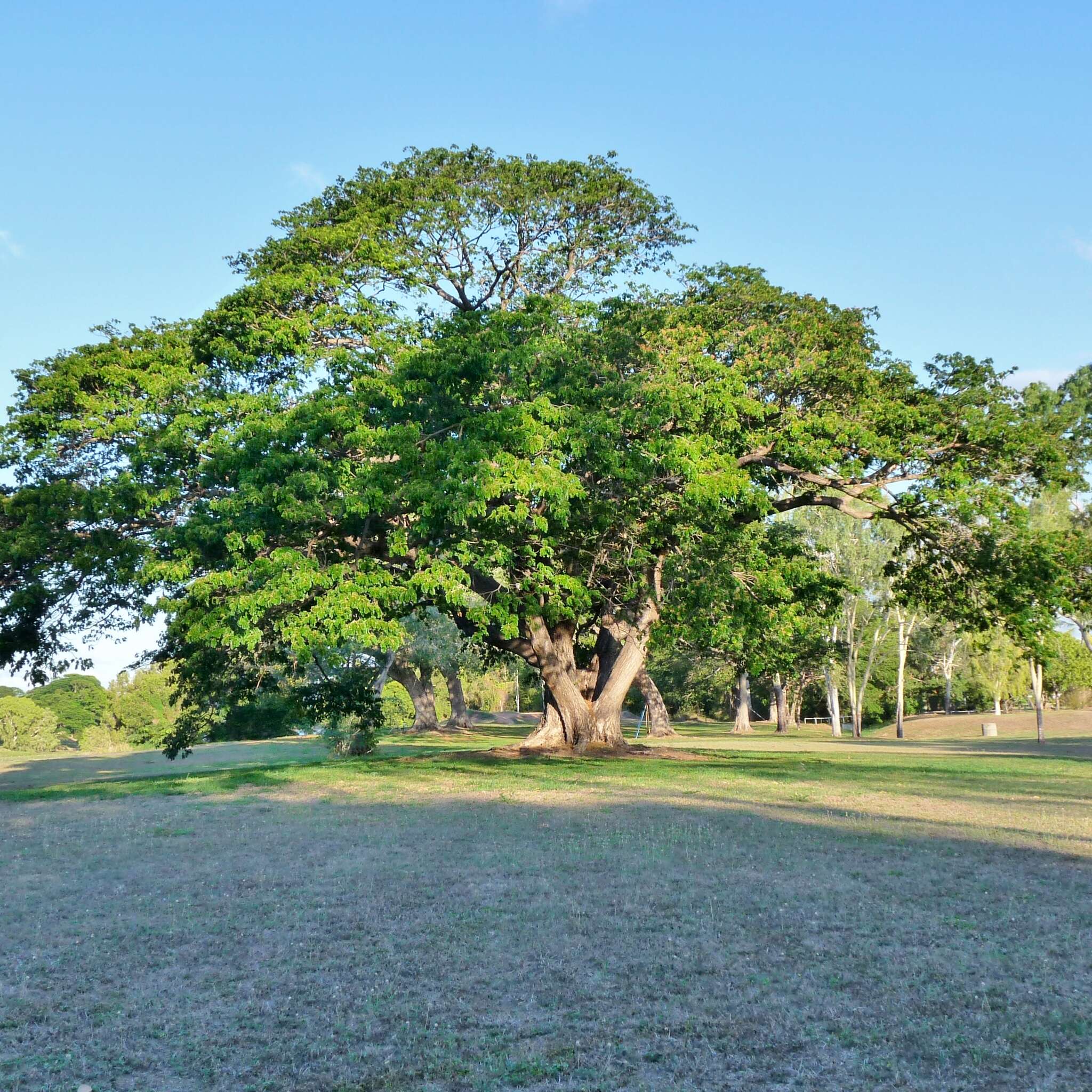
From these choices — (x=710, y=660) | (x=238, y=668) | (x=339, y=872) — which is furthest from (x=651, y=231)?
(x=710, y=660)

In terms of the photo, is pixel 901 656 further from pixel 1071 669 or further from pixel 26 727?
pixel 26 727

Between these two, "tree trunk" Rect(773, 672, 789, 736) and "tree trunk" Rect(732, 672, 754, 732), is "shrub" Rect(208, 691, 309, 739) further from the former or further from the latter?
"tree trunk" Rect(773, 672, 789, 736)

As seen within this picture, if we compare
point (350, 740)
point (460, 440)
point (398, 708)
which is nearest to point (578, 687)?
point (350, 740)

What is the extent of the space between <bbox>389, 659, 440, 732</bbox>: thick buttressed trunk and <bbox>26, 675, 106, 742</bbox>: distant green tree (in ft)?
174

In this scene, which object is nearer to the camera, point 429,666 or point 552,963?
point 552,963

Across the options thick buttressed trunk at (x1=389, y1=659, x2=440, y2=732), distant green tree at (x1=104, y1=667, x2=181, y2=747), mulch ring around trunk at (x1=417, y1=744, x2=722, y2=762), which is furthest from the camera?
distant green tree at (x1=104, y1=667, x2=181, y2=747)

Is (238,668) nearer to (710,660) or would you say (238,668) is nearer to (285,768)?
(285,768)

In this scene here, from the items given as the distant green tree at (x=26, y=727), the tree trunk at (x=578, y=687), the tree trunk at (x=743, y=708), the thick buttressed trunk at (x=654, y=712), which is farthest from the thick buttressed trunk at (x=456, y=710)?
the distant green tree at (x=26, y=727)

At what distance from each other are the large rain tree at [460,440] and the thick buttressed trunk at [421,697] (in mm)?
25769

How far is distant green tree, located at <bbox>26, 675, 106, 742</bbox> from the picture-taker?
91500 mm

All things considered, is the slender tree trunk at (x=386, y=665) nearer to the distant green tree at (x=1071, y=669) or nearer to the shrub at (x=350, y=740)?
the shrub at (x=350, y=740)

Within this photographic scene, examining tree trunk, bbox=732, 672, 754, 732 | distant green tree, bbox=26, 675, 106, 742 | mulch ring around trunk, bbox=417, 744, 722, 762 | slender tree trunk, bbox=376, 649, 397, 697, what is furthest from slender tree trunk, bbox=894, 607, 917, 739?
distant green tree, bbox=26, 675, 106, 742

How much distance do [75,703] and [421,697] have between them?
59044 millimetres

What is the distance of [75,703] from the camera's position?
93438 mm
